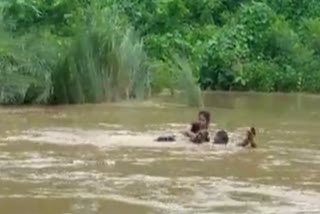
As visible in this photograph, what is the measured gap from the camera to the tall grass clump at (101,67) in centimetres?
2111

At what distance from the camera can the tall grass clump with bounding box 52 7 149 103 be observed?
2111 centimetres

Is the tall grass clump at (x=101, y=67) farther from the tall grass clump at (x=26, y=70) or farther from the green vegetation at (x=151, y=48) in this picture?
the tall grass clump at (x=26, y=70)

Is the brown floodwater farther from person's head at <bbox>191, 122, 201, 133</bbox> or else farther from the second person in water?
person's head at <bbox>191, 122, 201, 133</bbox>

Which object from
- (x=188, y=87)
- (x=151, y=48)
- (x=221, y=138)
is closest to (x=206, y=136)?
(x=221, y=138)

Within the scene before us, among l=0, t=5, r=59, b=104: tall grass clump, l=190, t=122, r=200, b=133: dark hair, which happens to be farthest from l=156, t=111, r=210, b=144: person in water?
l=0, t=5, r=59, b=104: tall grass clump

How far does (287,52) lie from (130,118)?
1621cm

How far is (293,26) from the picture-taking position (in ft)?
118

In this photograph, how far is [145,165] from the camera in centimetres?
1183

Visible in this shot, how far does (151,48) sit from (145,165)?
1982cm

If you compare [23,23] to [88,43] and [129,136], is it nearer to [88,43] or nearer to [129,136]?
[88,43]

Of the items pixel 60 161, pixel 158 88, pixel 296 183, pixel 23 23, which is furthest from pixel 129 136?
pixel 23 23

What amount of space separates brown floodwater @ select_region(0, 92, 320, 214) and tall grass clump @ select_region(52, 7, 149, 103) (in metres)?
1.29

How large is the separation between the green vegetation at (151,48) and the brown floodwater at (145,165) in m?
1.60

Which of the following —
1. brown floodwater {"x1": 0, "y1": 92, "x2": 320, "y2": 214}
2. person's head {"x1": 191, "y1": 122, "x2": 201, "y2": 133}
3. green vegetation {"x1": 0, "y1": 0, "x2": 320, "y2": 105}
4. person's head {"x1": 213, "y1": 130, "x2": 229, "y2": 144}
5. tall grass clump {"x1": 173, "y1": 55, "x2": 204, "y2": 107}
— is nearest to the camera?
brown floodwater {"x1": 0, "y1": 92, "x2": 320, "y2": 214}
